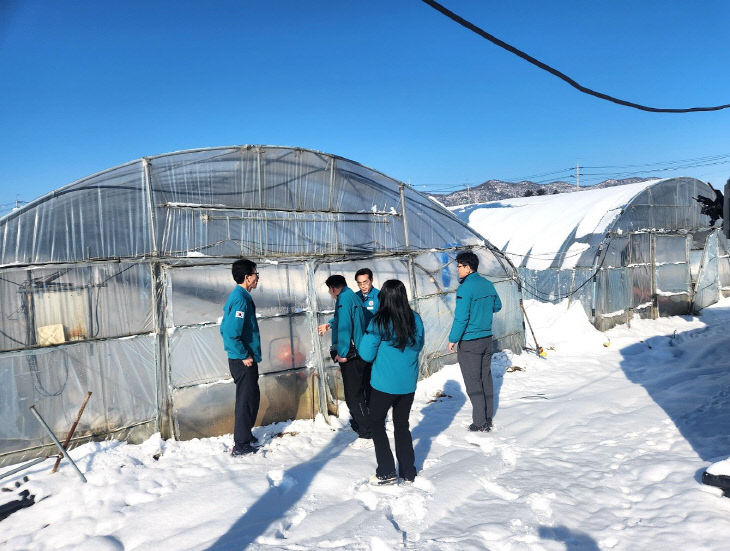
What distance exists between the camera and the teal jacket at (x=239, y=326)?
5.15 m

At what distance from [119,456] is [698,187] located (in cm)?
1773

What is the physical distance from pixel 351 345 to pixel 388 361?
1335 mm

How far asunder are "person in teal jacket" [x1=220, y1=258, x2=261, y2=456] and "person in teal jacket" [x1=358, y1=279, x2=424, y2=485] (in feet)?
5.22

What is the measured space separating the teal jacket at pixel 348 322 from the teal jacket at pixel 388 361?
3.95 ft

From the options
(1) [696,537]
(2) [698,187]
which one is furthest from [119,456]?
(2) [698,187]

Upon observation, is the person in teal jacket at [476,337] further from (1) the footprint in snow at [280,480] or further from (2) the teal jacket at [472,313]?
(1) the footprint in snow at [280,480]

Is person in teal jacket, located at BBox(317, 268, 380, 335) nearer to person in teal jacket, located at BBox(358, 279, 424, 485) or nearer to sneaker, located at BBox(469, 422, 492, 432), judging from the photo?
person in teal jacket, located at BBox(358, 279, 424, 485)

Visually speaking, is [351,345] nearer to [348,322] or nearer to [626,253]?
[348,322]

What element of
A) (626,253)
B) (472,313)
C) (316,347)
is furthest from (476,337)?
(626,253)

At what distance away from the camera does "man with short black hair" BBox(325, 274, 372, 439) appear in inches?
218

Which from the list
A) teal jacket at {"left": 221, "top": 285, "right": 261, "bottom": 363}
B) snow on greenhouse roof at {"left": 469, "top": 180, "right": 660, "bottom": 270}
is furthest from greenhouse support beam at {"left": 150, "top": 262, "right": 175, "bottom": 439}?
snow on greenhouse roof at {"left": 469, "top": 180, "right": 660, "bottom": 270}

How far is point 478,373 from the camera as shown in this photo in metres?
5.72

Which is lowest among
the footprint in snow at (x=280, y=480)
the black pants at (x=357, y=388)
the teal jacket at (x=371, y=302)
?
the footprint in snow at (x=280, y=480)

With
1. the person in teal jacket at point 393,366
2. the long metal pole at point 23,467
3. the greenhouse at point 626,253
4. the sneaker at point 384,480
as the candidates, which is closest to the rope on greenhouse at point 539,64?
the person in teal jacket at point 393,366
